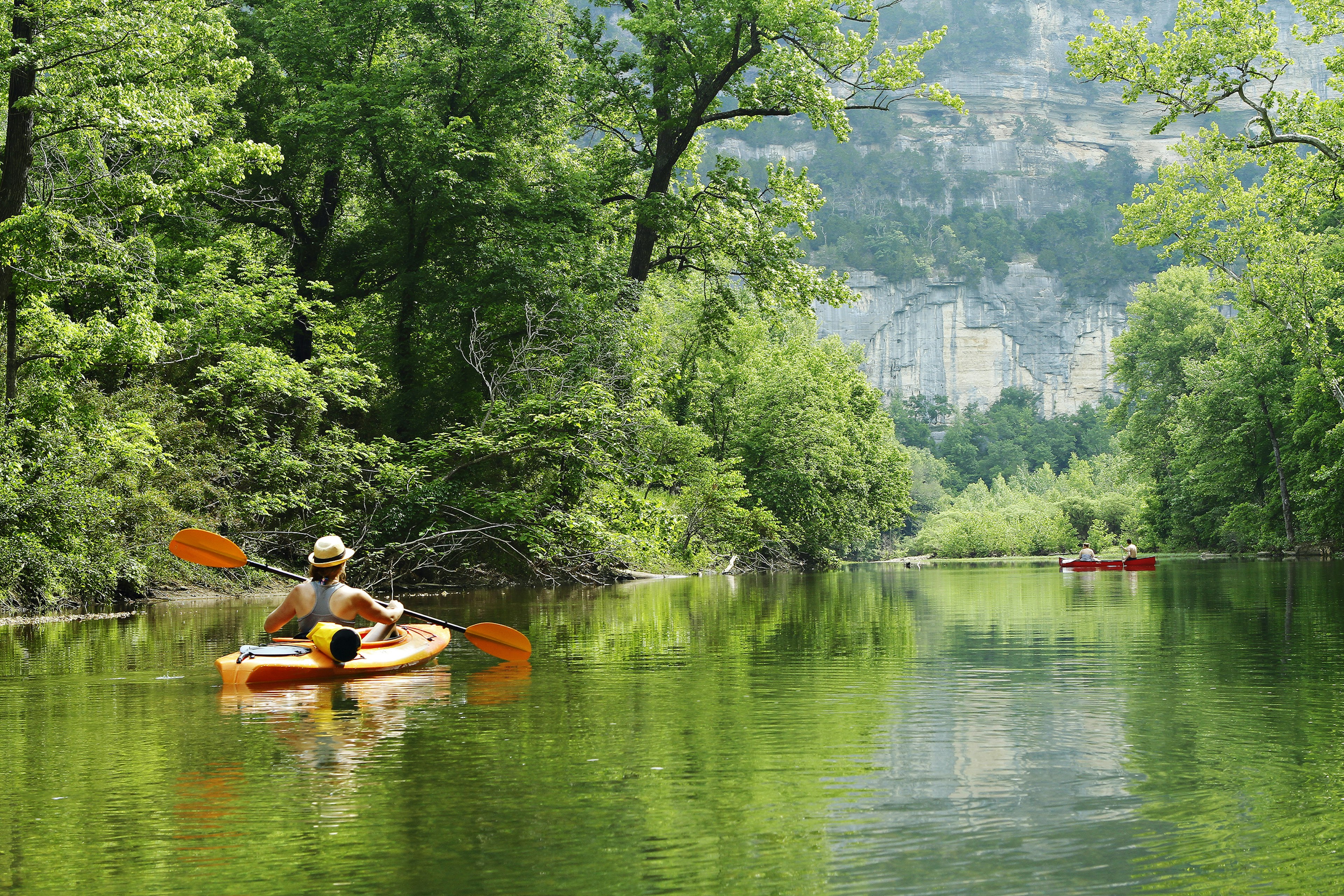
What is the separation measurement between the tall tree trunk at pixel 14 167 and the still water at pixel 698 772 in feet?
20.6

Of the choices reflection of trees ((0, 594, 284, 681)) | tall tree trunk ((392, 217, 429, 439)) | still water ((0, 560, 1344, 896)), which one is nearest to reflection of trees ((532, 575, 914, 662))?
still water ((0, 560, 1344, 896))

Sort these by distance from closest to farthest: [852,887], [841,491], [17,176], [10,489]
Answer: [852,887]
[10,489]
[17,176]
[841,491]

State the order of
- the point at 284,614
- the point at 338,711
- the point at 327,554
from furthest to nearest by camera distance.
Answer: the point at 284,614 → the point at 327,554 → the point at 338,711

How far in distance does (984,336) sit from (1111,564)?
14286 cm

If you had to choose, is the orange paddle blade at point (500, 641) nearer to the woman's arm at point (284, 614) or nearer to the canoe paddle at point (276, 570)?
the canoe paddle at point (276, 570)

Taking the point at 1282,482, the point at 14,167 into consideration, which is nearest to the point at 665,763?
the point at 14,167

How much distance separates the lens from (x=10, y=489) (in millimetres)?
15438

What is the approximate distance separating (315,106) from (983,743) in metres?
20.3

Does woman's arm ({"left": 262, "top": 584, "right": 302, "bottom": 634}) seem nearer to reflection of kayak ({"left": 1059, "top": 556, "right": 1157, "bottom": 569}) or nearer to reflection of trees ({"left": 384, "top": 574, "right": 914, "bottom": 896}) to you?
reflection of trees ({"left": 384, "top": 574, "right": 914, "bottom": 896})

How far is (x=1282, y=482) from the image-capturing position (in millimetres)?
46531

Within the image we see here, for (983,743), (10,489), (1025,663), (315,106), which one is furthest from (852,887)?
(315,106)

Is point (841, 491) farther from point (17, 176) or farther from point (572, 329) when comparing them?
point (17, 176)

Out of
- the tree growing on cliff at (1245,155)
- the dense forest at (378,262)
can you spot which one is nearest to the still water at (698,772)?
the dense forest at (378,262)

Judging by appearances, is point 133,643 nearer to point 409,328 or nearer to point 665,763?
point 665,763
